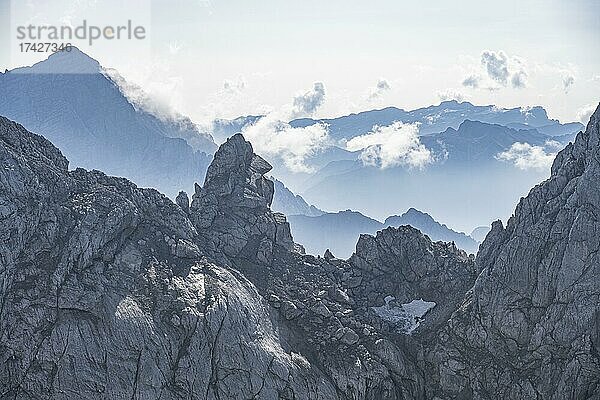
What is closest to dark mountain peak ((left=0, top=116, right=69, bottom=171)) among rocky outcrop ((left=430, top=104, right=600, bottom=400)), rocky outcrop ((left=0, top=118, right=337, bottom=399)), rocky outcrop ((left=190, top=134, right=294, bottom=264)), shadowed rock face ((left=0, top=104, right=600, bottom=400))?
rocky outcrop ((left=0, top=118, right=337, bottom=399))

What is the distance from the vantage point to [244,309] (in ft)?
340

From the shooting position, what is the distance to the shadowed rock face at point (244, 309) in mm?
90688

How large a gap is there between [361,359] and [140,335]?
3713 centimetres

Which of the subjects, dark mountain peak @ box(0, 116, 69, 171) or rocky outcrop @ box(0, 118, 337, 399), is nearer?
rocky outcrop @ box(0, 118, 337, 399)

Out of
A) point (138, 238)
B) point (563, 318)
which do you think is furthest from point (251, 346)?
Answer: point (563, 318)

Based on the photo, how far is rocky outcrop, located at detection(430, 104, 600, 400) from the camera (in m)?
95.1

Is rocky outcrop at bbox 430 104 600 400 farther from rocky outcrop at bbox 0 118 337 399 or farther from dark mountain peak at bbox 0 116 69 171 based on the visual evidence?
dark mountain peak at bbox 0 116 69 171

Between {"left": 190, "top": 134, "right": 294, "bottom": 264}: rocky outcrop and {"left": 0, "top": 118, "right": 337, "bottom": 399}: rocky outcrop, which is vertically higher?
{"left": 190, "top": 134, "right": 294, "bottom": 264}: rocky outcrop

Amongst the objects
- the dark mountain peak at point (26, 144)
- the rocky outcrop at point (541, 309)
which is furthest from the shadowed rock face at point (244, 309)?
the dark mountain peak at point (26, 144)

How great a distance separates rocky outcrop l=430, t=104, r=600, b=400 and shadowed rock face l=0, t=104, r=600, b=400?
0.74 feet

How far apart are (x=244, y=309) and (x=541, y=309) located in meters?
50.0

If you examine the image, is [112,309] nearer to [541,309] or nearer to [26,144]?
[26,144]

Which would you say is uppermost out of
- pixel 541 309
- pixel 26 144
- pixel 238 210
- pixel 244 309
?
pixel 26 144

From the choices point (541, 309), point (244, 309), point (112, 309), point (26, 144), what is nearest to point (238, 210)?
point (244, 309)
